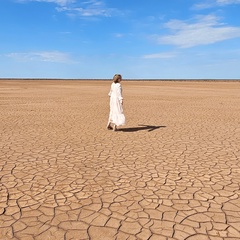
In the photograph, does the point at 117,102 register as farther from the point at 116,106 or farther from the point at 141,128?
the point at 141,128

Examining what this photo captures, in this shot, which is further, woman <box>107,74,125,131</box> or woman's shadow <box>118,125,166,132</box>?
woman's shadow <box>118,125,166,132</box>

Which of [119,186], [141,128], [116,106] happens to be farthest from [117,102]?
[119,186]

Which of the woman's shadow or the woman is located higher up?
the woman

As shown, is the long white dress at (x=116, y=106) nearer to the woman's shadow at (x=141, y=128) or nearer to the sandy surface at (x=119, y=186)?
the sandy surface at (x=119, y=186)

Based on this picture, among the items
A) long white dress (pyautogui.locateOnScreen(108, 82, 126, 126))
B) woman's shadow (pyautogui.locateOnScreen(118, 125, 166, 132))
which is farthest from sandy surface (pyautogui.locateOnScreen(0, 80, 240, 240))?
woman's shadow (pyautogui.locateOnScreen(118, 125, 166, 132))

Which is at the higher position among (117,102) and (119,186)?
(117,102)

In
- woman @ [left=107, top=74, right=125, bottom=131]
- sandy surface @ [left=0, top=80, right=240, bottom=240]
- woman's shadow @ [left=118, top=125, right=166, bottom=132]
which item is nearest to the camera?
sandy surface @ [left=0, top=80, right=240, bottom=240]

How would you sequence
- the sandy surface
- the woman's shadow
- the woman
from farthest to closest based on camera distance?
the woman's shadow < the woman < the sandy surface

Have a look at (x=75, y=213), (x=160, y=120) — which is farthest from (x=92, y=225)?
(x=160, y=120)

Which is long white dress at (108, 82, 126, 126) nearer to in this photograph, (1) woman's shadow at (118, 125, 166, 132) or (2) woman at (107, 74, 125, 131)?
(2) woman at (107, 74, 125, 131)

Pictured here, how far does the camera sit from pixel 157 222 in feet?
9.86

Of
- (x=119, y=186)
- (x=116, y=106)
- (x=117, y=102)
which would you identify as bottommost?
(x=119, y=186)

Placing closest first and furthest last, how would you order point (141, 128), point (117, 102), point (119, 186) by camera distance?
point (119, 186) < point (117, 102) < point (141, 128)

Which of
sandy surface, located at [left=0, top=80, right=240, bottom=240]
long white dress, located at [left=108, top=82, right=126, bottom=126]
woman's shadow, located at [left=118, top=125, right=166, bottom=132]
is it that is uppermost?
long white dress, located at [left=108, top=82, right=126, bottom=126]
